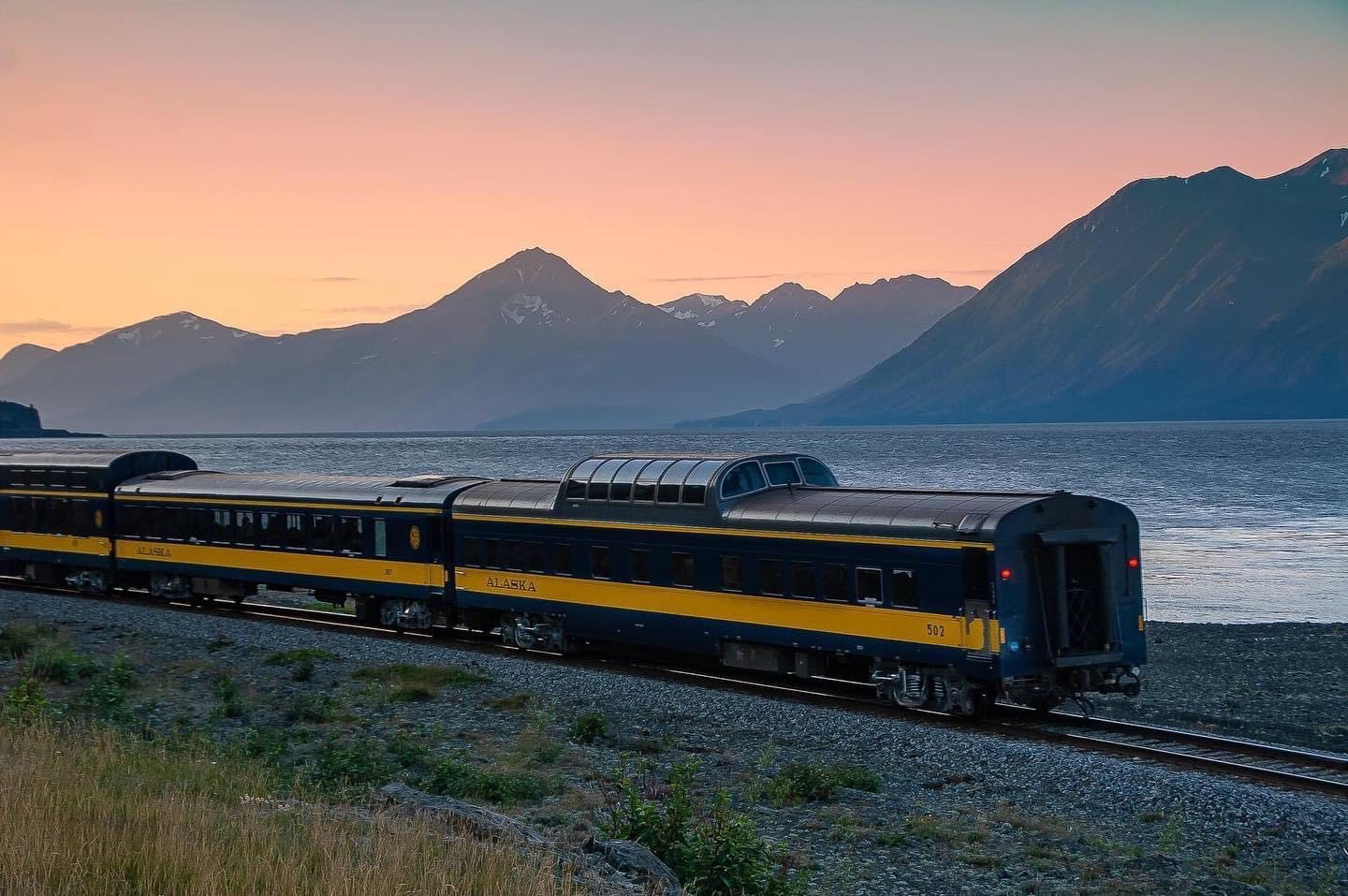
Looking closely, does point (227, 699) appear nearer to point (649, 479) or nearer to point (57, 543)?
point (649, 479)

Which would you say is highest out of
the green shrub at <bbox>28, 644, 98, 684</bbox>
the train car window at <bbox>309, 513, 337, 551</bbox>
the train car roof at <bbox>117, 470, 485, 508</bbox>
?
the train car roof at <bbox>117, 470, 485, 508</bbox>

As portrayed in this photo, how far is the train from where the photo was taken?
21.7 m

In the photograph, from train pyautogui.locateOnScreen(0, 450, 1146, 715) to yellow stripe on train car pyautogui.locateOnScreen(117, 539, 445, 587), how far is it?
60 mm

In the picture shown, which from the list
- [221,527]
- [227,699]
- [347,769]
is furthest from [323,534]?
[347,769]

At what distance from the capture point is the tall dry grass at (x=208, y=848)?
9.59 meters

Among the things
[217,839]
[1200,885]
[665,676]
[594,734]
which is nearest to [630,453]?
[665,676]

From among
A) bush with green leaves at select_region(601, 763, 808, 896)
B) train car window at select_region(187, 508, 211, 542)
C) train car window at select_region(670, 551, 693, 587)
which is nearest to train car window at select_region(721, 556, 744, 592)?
train car window at select_region(670, 551, 693, 587)

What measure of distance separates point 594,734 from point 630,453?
9.64m

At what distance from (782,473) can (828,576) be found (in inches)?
163

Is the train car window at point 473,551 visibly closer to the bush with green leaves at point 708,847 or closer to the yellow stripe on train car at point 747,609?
the yellow stripe on train car at point 747,609

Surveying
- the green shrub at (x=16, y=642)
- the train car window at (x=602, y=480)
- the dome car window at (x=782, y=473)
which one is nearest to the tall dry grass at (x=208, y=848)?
the green shrub at (x=16, y=642)

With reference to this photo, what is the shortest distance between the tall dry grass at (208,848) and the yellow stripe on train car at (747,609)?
36.6 ft

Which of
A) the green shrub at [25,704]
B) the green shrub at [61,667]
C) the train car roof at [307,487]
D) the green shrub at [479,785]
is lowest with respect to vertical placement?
the green shrub at [479,785]

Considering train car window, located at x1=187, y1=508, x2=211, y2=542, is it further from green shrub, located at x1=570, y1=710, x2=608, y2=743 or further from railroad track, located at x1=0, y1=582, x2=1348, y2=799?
green shrub, located at x1=570, y1=710, x2=608, y2=743
